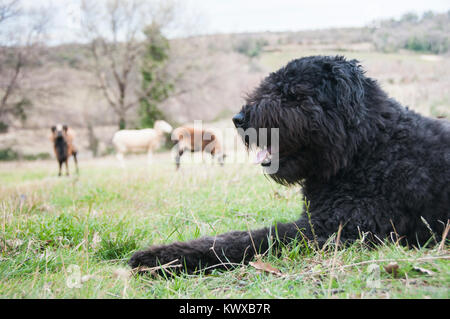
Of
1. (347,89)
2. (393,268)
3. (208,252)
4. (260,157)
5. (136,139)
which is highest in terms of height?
(347,89)

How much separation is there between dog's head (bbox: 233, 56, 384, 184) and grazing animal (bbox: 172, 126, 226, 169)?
868 centimetres

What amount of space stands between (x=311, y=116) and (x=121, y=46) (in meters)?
29.6

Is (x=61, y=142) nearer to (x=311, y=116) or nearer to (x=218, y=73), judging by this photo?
(x=311, y=116)

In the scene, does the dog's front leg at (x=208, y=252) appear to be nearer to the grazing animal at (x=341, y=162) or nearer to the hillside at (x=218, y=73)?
the grazing animal at (x=341, y=162)

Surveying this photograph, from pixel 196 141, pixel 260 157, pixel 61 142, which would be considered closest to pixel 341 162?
pixel 260 157

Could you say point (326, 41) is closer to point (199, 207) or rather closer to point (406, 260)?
point (199, 207)

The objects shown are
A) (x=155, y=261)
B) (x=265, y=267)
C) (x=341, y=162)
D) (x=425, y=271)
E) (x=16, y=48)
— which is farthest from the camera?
(x=16, y=48)

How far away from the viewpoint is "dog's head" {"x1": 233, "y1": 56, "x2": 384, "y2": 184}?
2.73 metres

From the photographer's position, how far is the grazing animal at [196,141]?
40.2 ft

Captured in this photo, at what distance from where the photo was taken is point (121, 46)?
95.9ft
